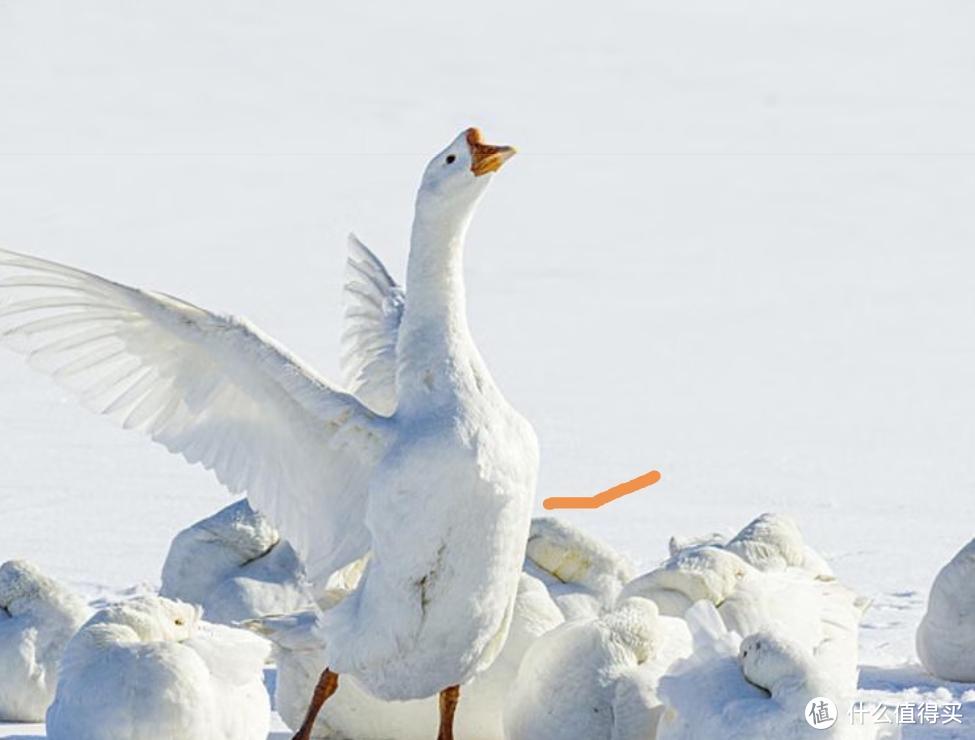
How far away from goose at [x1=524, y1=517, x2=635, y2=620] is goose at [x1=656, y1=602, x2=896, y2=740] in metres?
1.56

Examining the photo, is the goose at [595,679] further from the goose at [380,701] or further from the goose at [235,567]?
the goose at [235,567]

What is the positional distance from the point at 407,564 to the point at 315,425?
2.10 ft

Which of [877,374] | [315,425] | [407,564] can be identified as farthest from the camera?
[877,374]

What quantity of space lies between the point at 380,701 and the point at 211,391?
113 centimetres

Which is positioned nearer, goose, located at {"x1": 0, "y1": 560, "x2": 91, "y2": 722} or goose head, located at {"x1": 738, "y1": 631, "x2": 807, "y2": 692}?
goose head, located at {"x1": 738, "y1": 631, "x2": 807, "y2": 692}

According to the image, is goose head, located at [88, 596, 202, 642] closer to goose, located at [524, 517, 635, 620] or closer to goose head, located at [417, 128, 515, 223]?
goose head, located at [417, 128, 515, 223]

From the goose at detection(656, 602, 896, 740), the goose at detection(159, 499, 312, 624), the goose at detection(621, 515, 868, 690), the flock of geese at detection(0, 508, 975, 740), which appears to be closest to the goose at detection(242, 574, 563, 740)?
the flock of geese at detection(0, 508, 975, 740)

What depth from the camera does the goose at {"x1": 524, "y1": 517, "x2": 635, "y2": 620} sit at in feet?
24.8

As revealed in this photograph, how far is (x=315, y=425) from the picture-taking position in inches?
254

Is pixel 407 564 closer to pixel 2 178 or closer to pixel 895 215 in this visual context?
pixel 895 215

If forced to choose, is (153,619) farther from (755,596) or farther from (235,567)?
(755,596)

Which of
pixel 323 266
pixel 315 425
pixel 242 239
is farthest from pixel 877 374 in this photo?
pixel 315 425

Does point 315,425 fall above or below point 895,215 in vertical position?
above

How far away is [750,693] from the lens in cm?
569
